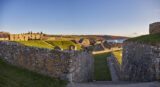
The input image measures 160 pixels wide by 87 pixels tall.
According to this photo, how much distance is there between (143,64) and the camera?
953 centimetres

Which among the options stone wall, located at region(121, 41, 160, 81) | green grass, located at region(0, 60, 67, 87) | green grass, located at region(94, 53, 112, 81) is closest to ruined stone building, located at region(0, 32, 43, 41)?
green grass, located at region(94, 53, 112, 81)

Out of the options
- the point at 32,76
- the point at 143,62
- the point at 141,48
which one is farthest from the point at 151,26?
the point at 32,76

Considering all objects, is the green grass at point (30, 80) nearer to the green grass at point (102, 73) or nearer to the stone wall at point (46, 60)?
the stone wall at point (46, 60)

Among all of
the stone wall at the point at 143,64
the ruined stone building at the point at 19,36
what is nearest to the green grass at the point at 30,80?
the stone wall at the point at 143,64

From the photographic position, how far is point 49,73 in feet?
27.3

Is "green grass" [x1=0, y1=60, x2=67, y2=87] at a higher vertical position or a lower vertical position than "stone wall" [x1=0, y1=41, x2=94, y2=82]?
lower

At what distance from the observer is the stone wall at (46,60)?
7.87m

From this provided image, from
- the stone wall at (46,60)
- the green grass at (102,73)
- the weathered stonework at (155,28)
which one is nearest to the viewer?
the stone wall at (46,60)

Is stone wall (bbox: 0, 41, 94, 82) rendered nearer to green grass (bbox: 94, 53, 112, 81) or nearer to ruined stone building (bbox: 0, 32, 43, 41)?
green grass (bbox: 94, 53, 112, 81)

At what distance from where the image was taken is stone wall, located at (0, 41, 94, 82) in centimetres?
787

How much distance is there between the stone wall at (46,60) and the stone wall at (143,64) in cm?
496

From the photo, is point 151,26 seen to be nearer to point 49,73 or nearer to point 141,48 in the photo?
point 141,48

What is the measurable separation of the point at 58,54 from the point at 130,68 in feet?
25.6

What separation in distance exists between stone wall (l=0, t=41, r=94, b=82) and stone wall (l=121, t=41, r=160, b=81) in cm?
496
